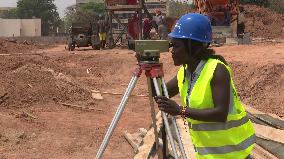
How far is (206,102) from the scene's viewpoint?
2.36 m

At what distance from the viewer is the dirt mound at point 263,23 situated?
32.2 meters

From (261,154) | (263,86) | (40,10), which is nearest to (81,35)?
(263,86)

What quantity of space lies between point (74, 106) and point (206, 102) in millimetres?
7898

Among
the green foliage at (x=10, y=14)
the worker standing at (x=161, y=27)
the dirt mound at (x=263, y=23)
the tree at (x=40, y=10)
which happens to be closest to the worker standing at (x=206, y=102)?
the worker standing at (x=161, y=27)

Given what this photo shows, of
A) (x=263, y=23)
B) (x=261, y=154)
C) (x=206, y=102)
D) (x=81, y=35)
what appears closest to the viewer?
(x=206, y=102)

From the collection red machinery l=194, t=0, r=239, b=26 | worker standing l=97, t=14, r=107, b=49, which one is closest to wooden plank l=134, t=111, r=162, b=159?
red machinery l=194, t=0, r=239, b=26

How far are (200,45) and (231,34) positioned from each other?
19.2 meters

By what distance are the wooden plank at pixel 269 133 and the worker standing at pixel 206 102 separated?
8.28 feet

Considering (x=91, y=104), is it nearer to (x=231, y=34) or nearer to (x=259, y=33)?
(x=231, y=34)

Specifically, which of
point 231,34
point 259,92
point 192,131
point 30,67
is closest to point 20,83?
point 30,67

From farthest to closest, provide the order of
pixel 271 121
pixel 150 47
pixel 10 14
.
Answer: pixel 10 14, pixel 271 121, pixel 150 47

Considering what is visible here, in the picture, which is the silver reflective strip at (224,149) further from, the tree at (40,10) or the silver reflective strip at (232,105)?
the tree at (40,10)

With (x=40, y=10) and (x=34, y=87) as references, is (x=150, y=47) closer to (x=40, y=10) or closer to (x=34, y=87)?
(x=34, y=87)

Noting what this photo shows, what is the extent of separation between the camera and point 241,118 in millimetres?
2447
